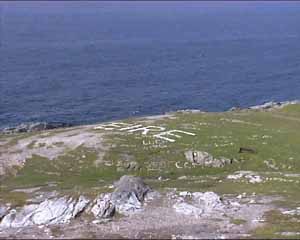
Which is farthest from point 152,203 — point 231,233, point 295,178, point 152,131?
point 152,131

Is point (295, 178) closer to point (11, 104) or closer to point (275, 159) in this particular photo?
point (275, 159)

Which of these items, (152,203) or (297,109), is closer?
(152,203)

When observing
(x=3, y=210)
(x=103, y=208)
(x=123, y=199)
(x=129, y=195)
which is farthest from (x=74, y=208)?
(x=3, y=210)

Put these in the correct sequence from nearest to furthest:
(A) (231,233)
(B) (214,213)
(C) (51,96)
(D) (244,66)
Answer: (A) (231,233) → (B) (214,213) → (C) (51,96) → (D) (244,66)

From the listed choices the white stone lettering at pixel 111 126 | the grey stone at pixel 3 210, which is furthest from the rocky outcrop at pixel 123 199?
the white stone lettering at pixel 111 126

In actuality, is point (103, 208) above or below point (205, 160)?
above

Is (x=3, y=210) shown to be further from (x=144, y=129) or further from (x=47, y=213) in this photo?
(x=144, y=129)
